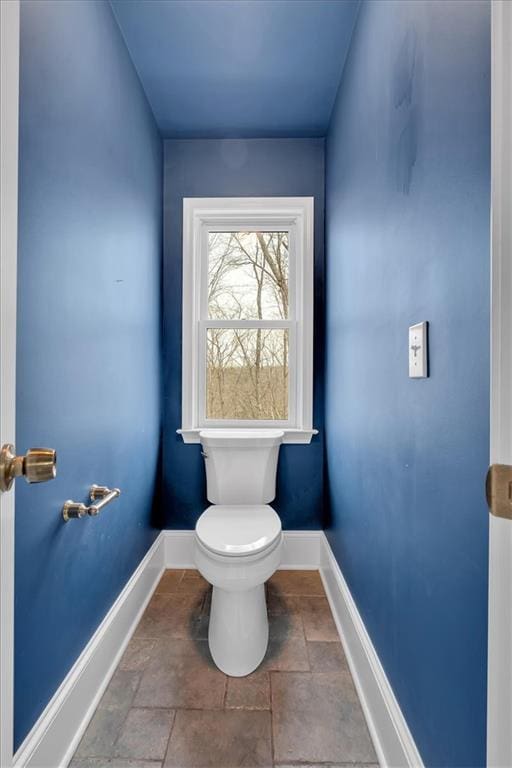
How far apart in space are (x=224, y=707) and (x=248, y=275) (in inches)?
77.5

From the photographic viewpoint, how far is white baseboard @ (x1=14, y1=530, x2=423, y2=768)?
92 centimetres

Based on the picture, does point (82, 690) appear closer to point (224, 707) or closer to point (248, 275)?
point (224, 707)

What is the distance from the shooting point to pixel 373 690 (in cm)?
112

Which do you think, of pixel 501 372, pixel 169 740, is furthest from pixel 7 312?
pixel 169 740

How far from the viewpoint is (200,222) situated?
2160 millimetres

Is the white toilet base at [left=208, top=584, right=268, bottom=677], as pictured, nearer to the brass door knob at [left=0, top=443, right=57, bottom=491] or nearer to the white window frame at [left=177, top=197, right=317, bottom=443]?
the white window frame at [left=177, top=197, right=317, bottom=443]

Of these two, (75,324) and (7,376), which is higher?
(75,324)

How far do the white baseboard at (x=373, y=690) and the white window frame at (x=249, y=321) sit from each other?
2.77ft

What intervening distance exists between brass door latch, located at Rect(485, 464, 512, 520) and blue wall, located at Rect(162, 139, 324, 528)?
160cm

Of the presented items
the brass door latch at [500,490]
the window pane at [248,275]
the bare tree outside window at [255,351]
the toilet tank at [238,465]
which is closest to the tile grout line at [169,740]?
the toilet tank at [238,465]

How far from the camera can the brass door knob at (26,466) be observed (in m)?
0.55

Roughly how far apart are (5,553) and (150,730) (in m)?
0.95

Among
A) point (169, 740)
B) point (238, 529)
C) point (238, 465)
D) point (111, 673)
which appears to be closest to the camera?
point (169, 740)

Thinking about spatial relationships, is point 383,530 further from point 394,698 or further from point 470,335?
point 470,335
